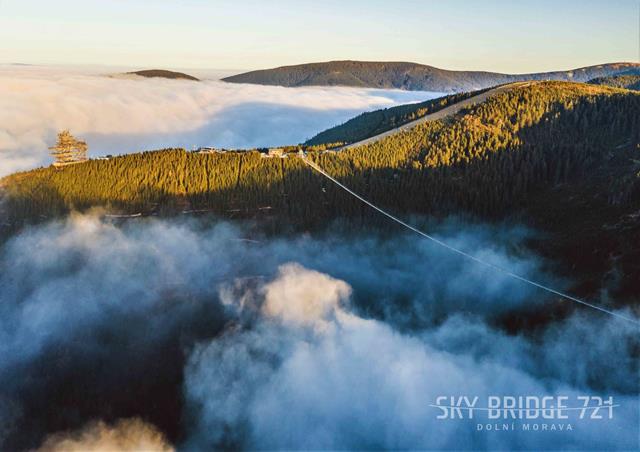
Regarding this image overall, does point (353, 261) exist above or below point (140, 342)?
above

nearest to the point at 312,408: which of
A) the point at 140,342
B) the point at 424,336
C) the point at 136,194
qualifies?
the point at 424,336

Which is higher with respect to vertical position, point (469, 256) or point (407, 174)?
point (407, 174)

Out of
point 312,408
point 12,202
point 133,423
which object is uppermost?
point 12,202

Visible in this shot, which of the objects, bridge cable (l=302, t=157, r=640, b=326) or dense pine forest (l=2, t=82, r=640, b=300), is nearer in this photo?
bridge cable (l=302, t=157, r=640, b=326)

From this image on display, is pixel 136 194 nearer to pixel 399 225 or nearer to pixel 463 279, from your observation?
pixel 399 225

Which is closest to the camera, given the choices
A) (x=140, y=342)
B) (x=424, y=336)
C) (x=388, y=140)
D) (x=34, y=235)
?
(x=424, y=336)

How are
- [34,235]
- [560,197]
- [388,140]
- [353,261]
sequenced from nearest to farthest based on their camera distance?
[560,197], [353,261], [34,235], [388,140]

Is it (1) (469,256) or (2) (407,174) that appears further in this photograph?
(2) (407,174)

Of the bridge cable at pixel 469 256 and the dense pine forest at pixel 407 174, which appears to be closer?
→ the bridge cable at pixel 469 256
